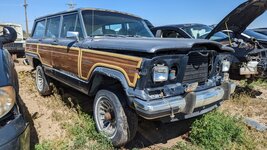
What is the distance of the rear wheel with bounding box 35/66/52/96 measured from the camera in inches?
235

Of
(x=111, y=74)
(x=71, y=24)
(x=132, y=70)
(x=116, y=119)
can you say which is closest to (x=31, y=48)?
(x=71, y=24)

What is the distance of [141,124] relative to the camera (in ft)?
14.6

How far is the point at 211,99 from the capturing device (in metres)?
3.56

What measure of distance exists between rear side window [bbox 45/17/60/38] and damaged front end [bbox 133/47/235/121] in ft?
9.73

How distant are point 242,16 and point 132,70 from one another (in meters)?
3.93

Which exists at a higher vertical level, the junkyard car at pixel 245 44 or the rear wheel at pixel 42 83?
the junkyard car at pixel 245 44

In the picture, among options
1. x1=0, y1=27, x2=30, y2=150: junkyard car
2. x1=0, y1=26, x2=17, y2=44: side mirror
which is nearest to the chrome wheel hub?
x1=0, y1=27, x2=30, y2=150: junkyard car

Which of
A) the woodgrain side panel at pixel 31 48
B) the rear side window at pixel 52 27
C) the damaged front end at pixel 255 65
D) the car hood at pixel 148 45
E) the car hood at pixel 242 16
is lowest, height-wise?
the damaged front end at pixel 255 65

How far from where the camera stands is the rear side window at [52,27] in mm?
5324

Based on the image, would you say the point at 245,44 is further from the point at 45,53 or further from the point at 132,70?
the point at 45,53

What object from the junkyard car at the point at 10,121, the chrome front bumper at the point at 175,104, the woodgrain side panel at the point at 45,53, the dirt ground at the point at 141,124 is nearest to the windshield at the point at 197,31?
the dirt ground at the point at 141,124

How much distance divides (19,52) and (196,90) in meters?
12.7

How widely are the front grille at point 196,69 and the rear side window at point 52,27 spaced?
3001 millimetres

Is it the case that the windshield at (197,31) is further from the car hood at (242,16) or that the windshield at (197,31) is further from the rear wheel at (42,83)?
the rear wheel at (42,83)
